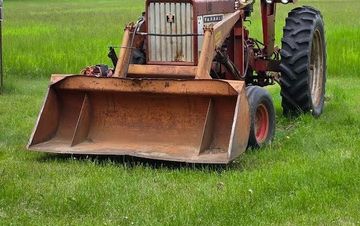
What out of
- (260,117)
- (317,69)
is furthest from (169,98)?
(317,69)

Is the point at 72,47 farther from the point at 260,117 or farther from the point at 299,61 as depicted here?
the point at 260,117

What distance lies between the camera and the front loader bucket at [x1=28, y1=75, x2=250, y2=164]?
Result: 7121 millimetres

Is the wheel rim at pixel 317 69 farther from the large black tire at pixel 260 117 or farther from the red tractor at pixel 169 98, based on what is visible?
the large black tire at pixel 260 117

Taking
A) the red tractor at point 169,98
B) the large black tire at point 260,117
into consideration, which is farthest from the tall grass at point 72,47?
the red tractor at point 169,98

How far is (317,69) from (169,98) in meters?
3.63

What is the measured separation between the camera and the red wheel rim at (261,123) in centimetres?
815

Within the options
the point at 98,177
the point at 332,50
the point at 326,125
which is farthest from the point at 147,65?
the point at 332,50

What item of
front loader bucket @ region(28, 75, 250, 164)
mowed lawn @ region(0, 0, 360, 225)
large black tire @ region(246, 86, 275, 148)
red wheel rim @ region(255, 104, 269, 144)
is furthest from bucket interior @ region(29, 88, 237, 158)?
red wheel rim @ region(255, 104, 269, 144)

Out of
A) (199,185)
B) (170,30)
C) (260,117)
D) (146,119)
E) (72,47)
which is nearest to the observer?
(199,185)

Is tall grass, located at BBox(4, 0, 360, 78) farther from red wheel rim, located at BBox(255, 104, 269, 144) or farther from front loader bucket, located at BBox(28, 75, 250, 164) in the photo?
front loader bucket, located at BBox(28, 75, 250, 164)

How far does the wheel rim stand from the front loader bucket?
3.12 metres

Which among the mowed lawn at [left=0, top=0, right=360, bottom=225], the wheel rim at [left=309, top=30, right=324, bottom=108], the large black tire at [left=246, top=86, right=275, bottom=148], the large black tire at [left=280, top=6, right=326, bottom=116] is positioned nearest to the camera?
the mowed lawn at [left=0, top=0, right=360, bottom=225]

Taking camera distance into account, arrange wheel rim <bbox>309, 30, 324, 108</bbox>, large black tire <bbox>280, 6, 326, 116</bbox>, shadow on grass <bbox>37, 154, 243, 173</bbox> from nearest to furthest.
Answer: shadow on grass <bbox>37, 154, 243, 173</bbox>, large black tire <bbox>280, 6, 326, 116</bbox>, wheel rim <bbox>309, 30, 324, 108</bbox>

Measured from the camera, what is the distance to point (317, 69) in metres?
10.6
